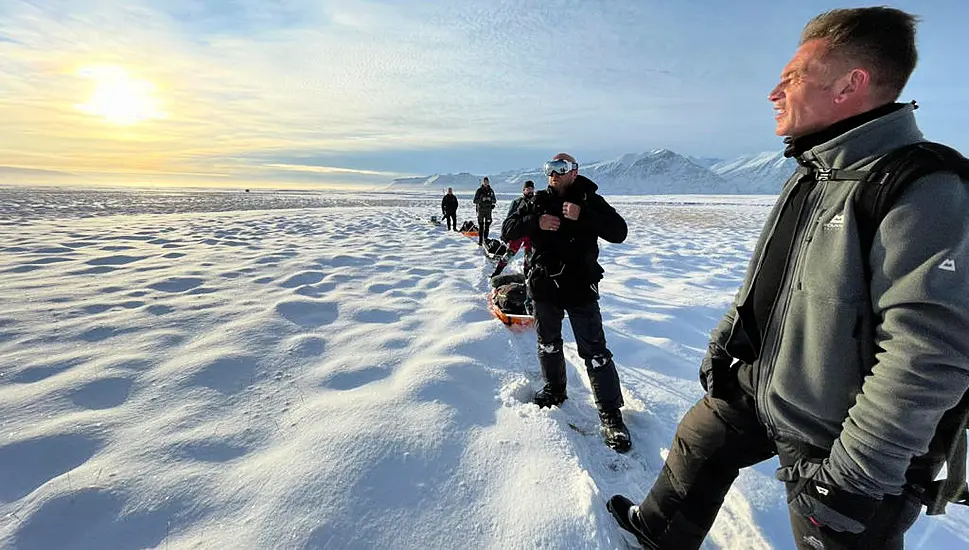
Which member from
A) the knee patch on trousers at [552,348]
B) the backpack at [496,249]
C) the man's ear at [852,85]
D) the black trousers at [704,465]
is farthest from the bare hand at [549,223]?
the backpack at [496,249]

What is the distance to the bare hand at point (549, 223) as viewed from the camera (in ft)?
9.59

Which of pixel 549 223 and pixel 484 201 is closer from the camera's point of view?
pixel 549 223

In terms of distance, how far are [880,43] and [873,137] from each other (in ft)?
0.88

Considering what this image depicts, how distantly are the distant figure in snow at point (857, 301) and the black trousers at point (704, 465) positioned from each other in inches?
4.9

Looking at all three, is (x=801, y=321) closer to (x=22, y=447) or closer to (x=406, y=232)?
(x=22, y=447)

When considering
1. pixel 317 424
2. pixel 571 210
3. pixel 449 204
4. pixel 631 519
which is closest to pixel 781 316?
pixel 631 519

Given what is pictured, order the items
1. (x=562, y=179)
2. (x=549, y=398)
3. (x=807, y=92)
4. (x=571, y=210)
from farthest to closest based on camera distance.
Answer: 1. (x=549, y=398)
2. (x=562, y=179)
3. (x=571, y=210)
4. (x=807, y=92)

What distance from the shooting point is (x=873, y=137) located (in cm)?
120

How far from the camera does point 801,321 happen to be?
52.1 inches

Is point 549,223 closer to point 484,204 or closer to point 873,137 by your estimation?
point 873,137

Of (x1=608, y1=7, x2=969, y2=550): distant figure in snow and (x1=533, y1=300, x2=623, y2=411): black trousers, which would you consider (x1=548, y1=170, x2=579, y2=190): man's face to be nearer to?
(x1=533, y1=300, x2=623, y2=411): black trousers

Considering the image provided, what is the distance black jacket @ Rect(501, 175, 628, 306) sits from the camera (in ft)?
9.71

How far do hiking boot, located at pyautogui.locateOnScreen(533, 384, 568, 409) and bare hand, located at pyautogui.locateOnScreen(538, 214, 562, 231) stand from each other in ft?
4.24

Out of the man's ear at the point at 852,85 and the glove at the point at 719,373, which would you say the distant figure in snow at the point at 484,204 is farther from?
the man's ear at the point at 852,85
